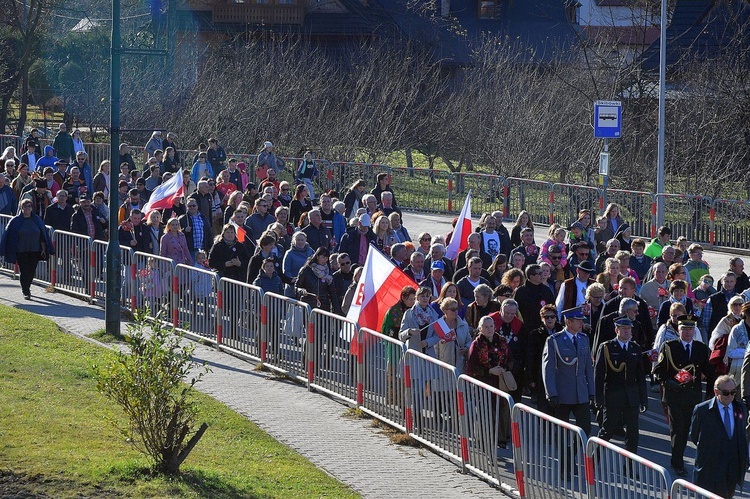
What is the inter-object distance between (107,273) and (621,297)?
23.2ft

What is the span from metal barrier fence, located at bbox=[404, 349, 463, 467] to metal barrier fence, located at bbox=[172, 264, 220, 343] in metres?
4.43

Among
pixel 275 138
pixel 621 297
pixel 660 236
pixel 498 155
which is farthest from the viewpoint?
pixel 275 138

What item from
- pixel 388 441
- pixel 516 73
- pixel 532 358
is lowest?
pixel 388 441

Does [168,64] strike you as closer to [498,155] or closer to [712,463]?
[498,155]

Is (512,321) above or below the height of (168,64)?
below

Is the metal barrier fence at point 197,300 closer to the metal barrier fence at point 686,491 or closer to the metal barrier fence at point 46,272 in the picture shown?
the metal barrier fence at point 46,272

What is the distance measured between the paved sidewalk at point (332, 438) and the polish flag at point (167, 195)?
4.13 meters

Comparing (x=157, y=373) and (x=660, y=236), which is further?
(x=660, y=236)

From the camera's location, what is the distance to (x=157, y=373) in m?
10.5

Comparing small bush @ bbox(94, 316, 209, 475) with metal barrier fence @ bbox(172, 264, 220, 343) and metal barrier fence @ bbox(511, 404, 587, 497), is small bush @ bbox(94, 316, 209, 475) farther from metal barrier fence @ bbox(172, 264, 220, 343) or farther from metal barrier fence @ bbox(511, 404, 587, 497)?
metal barrier fence @ bbox(172, 264, 220, 343)

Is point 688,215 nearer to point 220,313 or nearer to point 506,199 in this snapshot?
point 506,199

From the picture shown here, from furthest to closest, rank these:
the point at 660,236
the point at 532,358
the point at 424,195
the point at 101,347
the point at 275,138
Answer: the point at 275,138 → the point at 424,195 → the point at 660,236 → the point at 101,347 → the point at 532,358

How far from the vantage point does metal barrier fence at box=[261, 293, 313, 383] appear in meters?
14.8

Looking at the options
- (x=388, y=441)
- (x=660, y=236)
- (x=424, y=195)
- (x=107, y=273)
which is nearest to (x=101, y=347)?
(x=107, y=273)
